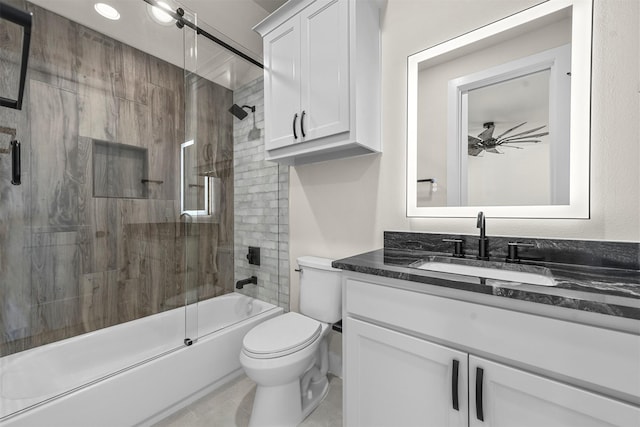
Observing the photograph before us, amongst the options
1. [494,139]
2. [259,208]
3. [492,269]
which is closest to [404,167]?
[494,139]

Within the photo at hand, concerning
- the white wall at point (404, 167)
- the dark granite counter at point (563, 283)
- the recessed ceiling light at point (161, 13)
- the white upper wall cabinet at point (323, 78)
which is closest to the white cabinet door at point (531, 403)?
the dark granite counter at point (563, 283)

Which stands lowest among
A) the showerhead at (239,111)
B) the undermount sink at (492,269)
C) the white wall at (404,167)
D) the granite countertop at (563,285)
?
the undermount sink at (492,269)

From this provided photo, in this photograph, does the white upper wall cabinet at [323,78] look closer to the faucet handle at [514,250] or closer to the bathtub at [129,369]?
the faucet handle at [514,250]

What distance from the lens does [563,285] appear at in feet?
2.58

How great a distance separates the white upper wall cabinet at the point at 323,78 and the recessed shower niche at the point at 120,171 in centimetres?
117

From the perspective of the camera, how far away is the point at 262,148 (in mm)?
2182

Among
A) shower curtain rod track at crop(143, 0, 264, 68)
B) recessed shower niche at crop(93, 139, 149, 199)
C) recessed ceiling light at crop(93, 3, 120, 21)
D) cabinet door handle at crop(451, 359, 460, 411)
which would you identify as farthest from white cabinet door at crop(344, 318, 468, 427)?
recessed ceiling light at crop(93, 3, 120, 21)

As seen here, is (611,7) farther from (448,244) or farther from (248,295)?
(248,295)

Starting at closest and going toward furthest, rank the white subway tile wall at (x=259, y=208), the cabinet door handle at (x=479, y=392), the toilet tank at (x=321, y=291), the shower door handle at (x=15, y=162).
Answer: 1. the cabinet door handle at (x=479, y=392)
2. the shower door handle at (x=15, y=162)
3. the toilet tank at (x=321, y=291)
4. the white subway tile wall at (x=259, y=208)

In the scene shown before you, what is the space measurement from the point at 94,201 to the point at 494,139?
2.51m

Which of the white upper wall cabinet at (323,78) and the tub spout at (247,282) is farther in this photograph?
the tub spout at (247,282)

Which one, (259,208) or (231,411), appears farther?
(259,208)

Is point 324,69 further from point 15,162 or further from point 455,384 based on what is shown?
point 15,162

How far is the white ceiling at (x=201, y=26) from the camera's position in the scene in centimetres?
178
